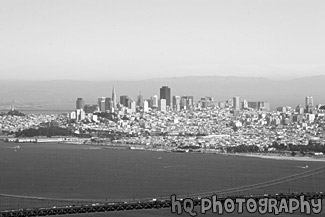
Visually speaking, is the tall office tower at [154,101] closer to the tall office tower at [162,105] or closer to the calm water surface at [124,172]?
the tall office tower at [162,105]

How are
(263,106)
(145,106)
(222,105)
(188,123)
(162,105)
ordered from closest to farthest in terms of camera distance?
(188,123) → (145,106) → (162,105) → (263,106) → (222,105)

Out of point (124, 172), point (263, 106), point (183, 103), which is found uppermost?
point (183, 103)

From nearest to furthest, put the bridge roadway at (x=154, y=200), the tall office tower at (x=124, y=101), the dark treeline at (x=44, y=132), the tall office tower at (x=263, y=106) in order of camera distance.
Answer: the bridge roadway at (x=154, y=200), the dark treeline at (x=44, y=132), the tall office tower at (x=124, y=101), the tall office tower at (x=263, y=106)

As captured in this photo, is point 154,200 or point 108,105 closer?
point 154,200

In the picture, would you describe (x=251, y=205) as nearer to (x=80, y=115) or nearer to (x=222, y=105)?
(x=80, y=115)

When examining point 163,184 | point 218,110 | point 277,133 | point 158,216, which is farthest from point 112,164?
point 218,110

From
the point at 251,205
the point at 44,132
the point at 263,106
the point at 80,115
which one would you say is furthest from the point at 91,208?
the point at 263,106

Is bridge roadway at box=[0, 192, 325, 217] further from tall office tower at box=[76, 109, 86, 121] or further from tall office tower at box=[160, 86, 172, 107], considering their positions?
tall office tower at box=[160, 86, 172, 107]

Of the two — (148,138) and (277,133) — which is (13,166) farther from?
(277,133)

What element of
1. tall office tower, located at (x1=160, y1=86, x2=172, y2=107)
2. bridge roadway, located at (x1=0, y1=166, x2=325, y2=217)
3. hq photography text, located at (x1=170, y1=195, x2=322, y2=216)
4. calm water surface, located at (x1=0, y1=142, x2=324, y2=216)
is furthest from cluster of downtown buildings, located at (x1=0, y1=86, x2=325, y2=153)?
hq photography text, located at (x1=170, y1=195, x2=322, y2=216)

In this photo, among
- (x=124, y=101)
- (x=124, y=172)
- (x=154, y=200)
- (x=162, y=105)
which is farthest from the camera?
(x=124, y=101)

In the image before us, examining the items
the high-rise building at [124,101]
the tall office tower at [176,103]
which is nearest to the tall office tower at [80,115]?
the high-rise building at [124,101]
